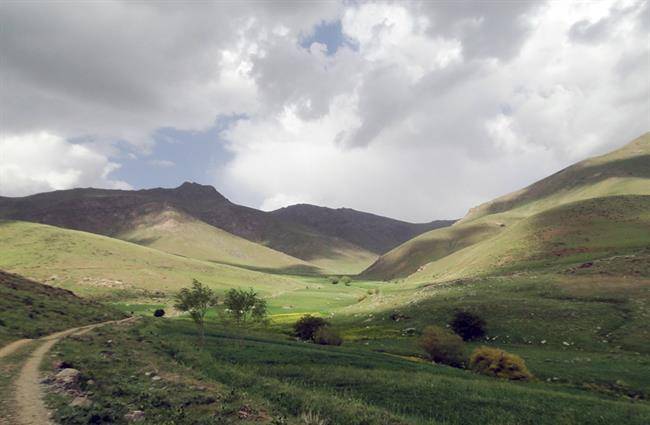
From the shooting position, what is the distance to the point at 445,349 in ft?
159

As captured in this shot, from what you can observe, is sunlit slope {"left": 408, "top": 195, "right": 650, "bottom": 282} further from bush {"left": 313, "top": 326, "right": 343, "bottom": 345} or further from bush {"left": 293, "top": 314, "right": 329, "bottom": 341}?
bush {"left": 313, "top": 326, "right": 343, "bottom": 345}

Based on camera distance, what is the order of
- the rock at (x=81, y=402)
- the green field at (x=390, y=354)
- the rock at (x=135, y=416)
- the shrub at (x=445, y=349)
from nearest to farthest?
the rock at (x=135, y=416) < the rock at (x=81, y=402) < the green field at (x=390, y=354) < the shrub at (x=445, y=349)

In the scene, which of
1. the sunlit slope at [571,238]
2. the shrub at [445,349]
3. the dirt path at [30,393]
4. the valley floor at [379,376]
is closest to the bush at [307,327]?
the valley floor at [379,376]

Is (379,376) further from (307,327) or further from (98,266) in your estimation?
(98,266)

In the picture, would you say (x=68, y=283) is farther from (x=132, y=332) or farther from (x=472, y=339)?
(x=472, y=339)

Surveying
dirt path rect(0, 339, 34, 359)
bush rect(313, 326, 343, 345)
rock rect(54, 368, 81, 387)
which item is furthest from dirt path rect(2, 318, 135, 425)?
bush rect(313, 326, 343, 345)

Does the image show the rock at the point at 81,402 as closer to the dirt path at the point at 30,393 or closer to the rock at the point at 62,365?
the dirt path at the point at 30,393

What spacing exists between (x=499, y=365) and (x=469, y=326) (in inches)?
848

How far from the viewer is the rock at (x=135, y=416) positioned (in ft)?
57.6

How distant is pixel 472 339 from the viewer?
6044cm

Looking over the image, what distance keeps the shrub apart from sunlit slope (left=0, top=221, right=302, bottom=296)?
92.4 meters

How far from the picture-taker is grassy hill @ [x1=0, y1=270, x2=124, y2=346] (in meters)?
38.7

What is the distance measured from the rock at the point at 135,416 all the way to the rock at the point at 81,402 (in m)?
2.25

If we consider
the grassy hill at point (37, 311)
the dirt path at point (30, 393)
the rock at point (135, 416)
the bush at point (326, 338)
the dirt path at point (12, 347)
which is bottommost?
the bush at point (326, 338)
